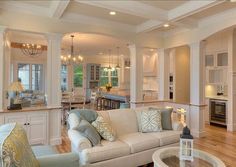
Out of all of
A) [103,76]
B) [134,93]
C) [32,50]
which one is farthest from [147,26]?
[103,76]

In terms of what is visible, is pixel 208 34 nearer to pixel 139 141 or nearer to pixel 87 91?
pixel 139 141

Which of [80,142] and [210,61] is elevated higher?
[210,61]

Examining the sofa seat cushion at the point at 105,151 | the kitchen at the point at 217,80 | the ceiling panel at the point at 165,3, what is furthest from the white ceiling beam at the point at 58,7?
the kitchen at the point at 217,80

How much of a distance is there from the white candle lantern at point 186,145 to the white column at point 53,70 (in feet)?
9.57

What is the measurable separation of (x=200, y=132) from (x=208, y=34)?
2.46 metres

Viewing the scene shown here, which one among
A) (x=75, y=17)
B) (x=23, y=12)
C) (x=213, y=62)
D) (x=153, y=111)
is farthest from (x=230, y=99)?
(x=23, y=12)

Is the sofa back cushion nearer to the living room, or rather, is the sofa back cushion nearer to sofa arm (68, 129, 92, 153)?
the living room

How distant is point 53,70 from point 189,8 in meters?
3.10

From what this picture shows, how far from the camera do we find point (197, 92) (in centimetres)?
494

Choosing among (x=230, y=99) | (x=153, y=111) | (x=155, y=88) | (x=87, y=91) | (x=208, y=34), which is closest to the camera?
(x=153, y=111)

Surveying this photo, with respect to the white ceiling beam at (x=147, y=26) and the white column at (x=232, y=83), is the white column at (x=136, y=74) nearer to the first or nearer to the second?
the white ceiling beam at (x=147, y=26)

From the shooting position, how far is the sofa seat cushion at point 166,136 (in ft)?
10.8

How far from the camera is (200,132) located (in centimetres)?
493

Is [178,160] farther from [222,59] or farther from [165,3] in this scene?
[222,59]
